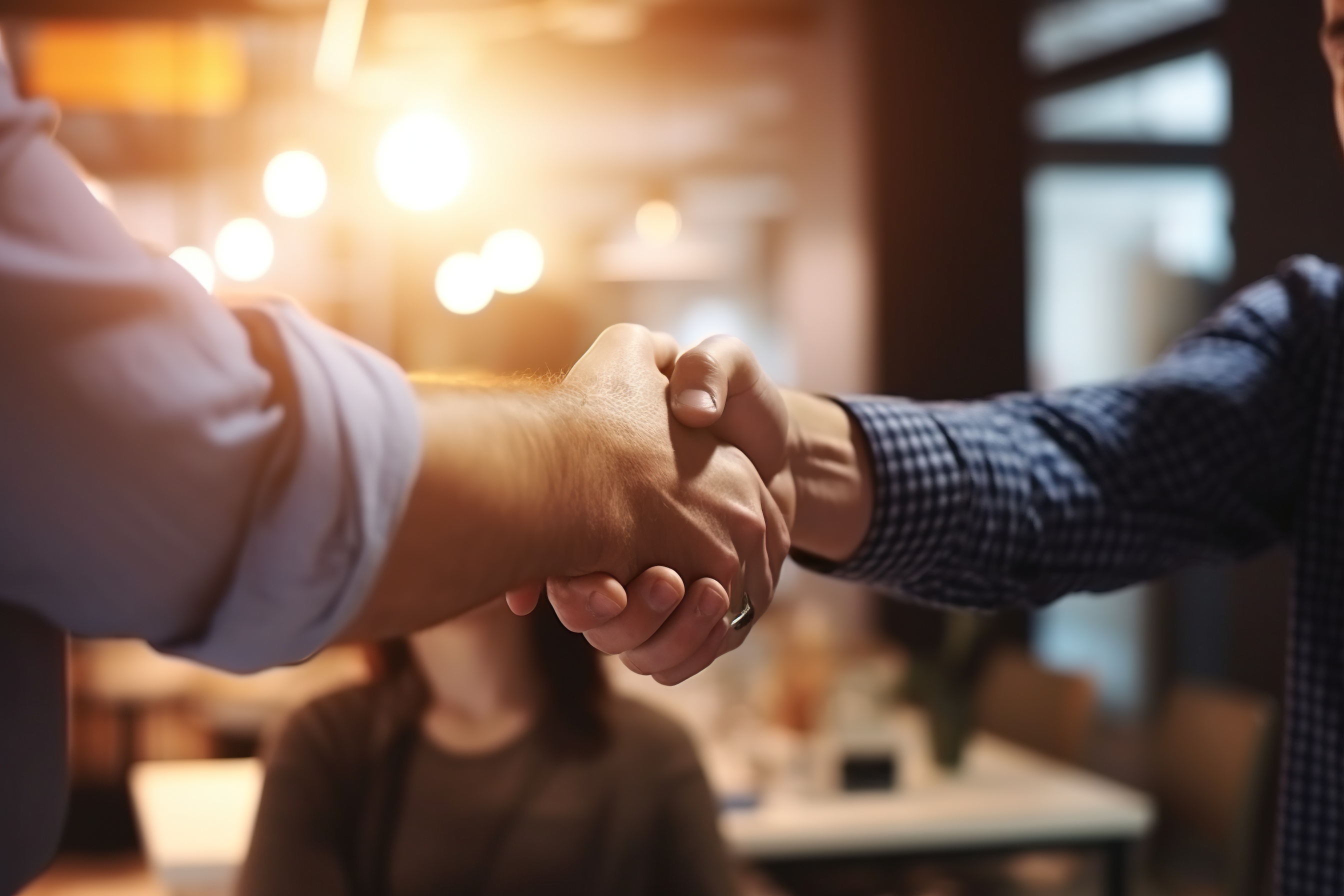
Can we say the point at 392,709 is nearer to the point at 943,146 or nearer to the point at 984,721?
the point at 984,721

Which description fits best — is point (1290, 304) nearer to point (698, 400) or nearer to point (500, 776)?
point (698, 400)

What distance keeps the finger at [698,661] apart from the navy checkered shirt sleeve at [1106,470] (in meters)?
0.30

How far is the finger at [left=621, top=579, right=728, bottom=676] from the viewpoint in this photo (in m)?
0.99

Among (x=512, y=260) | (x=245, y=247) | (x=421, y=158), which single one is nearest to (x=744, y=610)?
(x=421, y=158)

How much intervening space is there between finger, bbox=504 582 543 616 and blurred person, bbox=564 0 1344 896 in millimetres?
347

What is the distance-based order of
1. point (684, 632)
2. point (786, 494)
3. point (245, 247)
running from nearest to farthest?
point (684, 632) → point (786, 494) → point (245, 247)

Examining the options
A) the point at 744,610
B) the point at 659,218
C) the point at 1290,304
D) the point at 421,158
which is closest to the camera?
the point at 744,610

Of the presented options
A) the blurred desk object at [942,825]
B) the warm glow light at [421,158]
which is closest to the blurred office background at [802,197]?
the warm glow light at [421,158]

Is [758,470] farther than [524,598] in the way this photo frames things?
Yes

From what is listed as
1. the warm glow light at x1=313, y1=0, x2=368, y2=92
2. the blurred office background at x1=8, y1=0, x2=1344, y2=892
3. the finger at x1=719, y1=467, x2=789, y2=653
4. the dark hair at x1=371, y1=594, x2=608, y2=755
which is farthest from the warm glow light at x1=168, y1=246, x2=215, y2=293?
the finger at x1=719, y1=467, x2=789, y2=653

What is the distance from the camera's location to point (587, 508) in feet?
2.94

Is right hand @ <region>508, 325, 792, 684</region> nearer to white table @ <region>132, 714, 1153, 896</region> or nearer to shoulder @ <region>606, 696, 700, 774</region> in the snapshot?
shoulder @ <region>606, 696, 700, 774</region>

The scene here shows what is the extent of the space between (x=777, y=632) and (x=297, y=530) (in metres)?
4.70

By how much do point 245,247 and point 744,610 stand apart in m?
4.31
